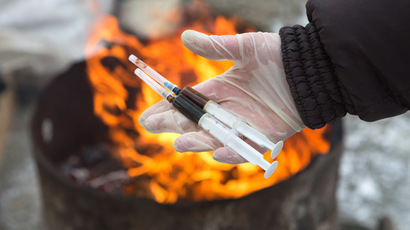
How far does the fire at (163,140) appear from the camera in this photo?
6.31ft

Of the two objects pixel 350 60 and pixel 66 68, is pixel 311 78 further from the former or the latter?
pixel 66 68

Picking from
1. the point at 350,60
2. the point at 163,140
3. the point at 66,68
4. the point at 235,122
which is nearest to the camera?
the point at 350,60

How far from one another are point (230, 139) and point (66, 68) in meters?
2.47

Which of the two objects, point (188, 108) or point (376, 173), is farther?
point (376, 173)

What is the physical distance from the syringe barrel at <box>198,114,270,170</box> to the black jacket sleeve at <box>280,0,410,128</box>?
0.23 meters

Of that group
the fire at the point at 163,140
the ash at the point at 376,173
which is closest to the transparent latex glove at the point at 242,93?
the fire at the point at 163,140

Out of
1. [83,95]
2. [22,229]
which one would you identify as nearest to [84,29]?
[83,95]

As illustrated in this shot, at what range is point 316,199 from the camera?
177 centimetres

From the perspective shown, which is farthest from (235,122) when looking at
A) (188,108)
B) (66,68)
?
(66,68)

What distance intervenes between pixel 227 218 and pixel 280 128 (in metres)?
0.45

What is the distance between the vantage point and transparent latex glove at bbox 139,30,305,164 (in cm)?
124

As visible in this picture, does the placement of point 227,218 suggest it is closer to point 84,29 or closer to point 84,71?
point 84,71

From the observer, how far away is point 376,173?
9.39 ft

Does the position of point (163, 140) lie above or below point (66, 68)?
below
